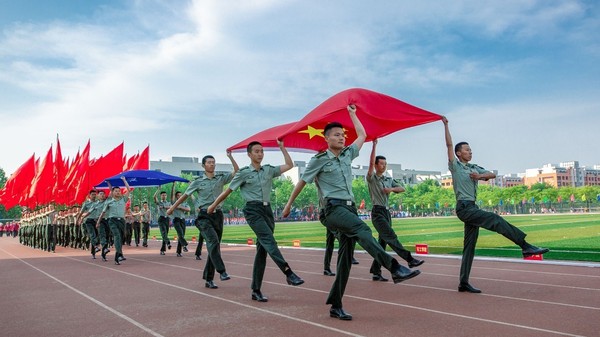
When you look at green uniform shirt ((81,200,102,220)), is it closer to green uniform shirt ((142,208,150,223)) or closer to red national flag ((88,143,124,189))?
green uniform shirt ((142,208,150,223))

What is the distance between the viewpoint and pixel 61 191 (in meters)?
23.9

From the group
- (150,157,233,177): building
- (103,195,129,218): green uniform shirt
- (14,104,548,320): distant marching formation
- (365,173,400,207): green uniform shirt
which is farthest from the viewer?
(150,157,233,177): building

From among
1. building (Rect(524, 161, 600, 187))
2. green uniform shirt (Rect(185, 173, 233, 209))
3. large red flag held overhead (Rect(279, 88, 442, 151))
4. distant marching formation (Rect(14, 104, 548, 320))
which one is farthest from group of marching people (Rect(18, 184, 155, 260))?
building (Rect(524, 161, 600, 187))

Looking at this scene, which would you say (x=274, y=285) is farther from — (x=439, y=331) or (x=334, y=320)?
(x=439, y=331)

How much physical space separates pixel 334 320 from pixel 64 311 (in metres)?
3.62

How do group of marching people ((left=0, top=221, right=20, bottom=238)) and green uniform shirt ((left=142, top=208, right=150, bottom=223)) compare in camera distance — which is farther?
group of marching people ((left=0, top=221, right=20, bottom=238))

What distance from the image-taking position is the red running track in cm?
507

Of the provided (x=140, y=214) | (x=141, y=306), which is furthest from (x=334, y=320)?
(x=140, y=214)

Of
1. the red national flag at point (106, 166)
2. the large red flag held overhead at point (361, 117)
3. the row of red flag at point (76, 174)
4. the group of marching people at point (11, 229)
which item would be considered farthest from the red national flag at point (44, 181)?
the group of marching people at point (11, 229)

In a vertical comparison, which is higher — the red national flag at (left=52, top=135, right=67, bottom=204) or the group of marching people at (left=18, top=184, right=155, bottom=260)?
the red national flag at (left=52, top=135, right=67, bottom=204)

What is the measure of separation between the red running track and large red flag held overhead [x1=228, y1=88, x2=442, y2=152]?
2.56 m

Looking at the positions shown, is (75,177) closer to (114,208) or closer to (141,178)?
(141,178)

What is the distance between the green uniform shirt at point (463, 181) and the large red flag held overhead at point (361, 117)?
1369 millimetres

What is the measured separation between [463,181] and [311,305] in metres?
2.77
